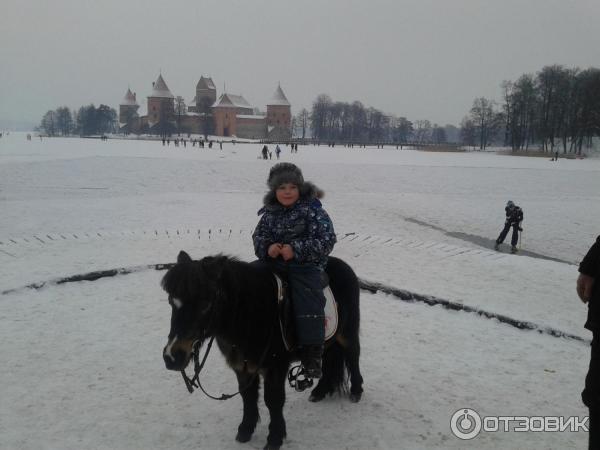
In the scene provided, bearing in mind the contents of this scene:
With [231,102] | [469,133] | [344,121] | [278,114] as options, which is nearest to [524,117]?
[469,133]

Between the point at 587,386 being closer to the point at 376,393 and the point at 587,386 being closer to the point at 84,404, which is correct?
the point at 376,393

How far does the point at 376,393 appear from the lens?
4.96 m

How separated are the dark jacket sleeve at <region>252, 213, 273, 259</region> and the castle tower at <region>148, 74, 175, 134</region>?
118 meters

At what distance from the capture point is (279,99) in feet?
403

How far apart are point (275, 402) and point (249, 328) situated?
2.66 feet

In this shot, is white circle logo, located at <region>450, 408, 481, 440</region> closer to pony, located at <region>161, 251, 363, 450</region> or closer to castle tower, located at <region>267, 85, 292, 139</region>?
pony, located at <region>161, 251, 363, 450</region>

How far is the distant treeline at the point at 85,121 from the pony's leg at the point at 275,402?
132 metres

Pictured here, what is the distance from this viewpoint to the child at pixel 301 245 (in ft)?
12.4

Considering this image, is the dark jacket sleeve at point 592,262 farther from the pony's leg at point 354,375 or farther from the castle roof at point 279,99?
the castle roof at point 279,99

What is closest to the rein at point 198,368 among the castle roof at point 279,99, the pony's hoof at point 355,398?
the pony's hoof at point 355,398

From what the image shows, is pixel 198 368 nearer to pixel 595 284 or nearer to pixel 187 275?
pixel 187 275

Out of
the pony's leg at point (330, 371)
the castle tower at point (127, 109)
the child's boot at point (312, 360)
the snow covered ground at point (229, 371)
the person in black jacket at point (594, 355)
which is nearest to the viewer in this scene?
the person in black jacket at point (594, 355)

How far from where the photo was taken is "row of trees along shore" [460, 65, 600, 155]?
69188mm

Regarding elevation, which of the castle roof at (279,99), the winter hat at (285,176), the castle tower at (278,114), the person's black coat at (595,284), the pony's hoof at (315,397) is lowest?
the pony's hoof at (315,397)
